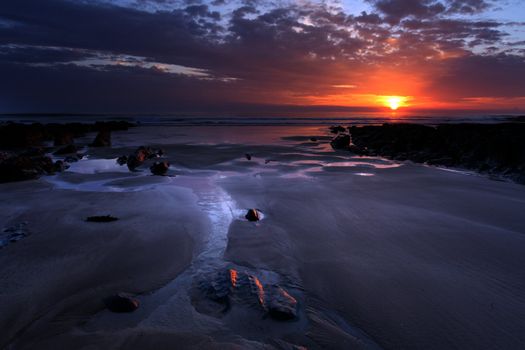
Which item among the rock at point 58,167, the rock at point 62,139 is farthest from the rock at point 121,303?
the rock at point 62,139

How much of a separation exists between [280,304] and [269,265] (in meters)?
0.86

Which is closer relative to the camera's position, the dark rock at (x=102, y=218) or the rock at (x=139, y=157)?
the dark rock at (x=102, y=218)

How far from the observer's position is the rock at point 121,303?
8.59ft

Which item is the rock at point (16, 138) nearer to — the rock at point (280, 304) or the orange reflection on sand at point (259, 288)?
the orange reflection on sand at point (259, 288)

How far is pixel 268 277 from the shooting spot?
3.23 metres

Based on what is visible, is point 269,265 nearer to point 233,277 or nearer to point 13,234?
point 233,277

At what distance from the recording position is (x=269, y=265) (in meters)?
3.50

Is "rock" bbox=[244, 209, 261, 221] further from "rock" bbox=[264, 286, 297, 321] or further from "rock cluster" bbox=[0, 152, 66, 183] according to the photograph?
"rock cluster" bbox=[0, 152, 66, 183]

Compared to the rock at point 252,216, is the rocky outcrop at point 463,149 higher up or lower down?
higher up

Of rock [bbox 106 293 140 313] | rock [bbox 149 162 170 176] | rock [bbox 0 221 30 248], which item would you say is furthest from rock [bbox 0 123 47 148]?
rock [bbox 106 293 140 313]

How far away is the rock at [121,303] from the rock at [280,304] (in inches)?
43.0

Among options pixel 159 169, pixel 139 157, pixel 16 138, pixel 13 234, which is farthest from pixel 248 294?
pixel 16 138

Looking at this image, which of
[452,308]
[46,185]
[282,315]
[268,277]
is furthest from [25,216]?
[452,308]

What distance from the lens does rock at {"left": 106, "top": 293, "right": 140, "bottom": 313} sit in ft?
8.59
